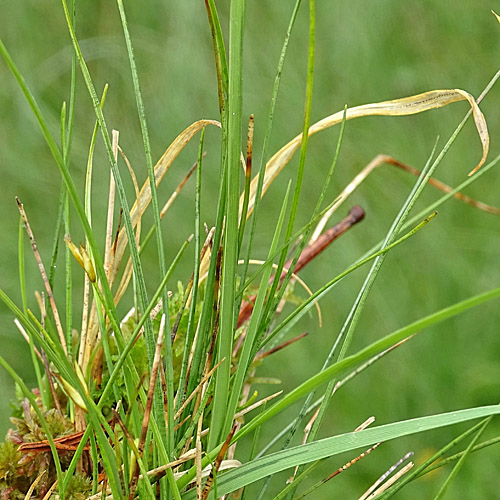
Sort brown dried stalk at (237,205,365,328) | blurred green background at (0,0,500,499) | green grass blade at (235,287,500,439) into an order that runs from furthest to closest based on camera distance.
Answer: blurred green background at (0,0,500,499) < brown dried stalk at (237,205,365,328) < green grass blade at (235,287,500,439)

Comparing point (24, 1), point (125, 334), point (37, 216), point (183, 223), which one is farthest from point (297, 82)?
point (125, 334)

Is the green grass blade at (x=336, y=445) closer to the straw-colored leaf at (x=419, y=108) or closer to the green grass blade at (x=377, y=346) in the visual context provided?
the green grass blade at (x=377, y=346)

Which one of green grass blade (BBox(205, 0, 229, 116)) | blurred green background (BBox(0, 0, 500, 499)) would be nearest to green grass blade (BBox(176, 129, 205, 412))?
green grass blade (BBox(205, 0, 229, 116))

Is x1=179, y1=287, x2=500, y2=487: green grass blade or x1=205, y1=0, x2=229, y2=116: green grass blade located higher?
x1=205, y1=0, x2=229, y2=116: green grass blade

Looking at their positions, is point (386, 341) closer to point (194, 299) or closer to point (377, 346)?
point (377, 346)

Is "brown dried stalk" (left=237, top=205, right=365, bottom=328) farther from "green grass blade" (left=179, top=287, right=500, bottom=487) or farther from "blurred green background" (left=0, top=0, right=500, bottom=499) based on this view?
"blurred green background" (left=0, top=0, right=500, bottom=499)

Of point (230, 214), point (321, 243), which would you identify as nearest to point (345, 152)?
point (321, 243)

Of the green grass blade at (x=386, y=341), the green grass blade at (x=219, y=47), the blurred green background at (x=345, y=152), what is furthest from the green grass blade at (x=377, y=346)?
the blurred green background at (x=345, y=152)

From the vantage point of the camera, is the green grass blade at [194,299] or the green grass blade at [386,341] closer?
the green grass blade at [386,341]
